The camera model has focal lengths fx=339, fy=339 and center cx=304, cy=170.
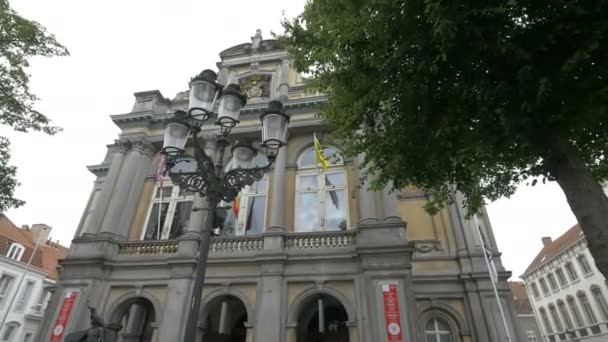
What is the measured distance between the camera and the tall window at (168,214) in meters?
14.0

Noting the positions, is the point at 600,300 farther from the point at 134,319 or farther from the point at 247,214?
the point at 134,319

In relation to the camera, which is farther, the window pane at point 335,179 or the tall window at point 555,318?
the tall window at point 555,318

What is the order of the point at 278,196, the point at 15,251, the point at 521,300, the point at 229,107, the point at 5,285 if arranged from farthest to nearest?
the point at 521,300
the point at 15,251
the point at 5,285
the point at 278,196
the point at 229,107

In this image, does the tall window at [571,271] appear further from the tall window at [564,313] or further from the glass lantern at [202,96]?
the glass lantern at [202,96]

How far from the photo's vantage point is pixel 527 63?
5.41 m

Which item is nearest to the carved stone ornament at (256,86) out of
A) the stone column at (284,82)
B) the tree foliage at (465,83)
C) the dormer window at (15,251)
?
the stone column at (284,82)

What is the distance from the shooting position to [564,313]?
3219 centimetres

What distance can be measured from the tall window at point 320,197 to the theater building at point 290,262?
0.04m

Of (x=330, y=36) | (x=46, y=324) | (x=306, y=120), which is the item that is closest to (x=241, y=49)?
(x=306, y=120)

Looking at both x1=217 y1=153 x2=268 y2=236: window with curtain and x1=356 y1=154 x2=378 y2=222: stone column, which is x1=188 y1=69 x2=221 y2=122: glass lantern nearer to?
x1=356 y1=154 x2=378 y2=222: stone column

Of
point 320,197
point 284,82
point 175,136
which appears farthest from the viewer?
point 284,82

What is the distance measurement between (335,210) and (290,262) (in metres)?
2.89

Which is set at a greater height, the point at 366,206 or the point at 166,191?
the point at 166,191

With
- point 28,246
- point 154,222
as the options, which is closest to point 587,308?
point 154,222
